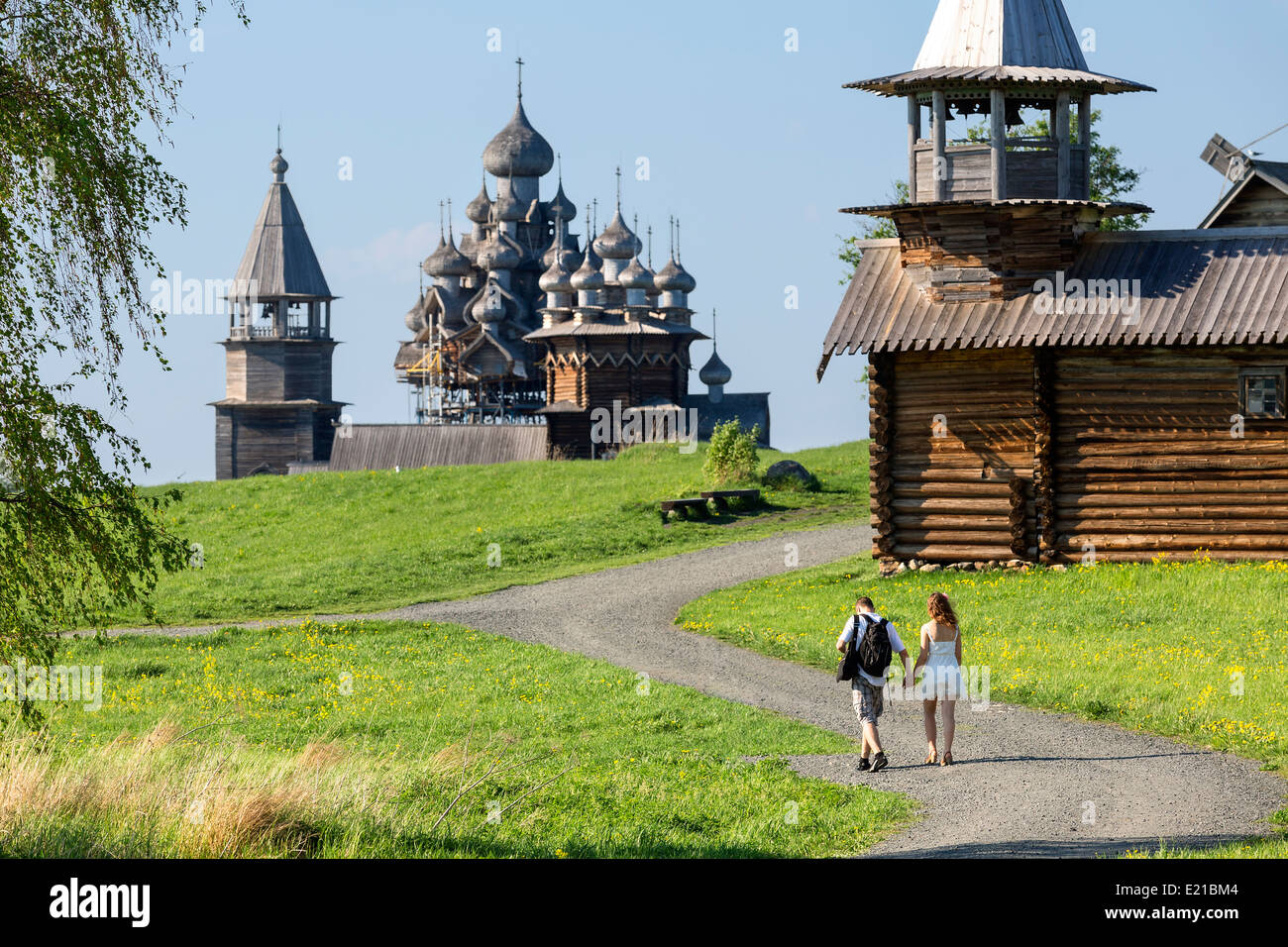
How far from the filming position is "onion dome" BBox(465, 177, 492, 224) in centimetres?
8606

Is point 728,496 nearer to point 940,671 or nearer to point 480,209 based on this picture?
point 940,671

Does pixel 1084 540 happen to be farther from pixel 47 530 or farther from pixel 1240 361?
pixel 47 530

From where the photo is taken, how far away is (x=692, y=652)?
23.2 meters

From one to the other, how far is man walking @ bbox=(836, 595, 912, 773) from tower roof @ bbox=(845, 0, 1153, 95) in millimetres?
15079

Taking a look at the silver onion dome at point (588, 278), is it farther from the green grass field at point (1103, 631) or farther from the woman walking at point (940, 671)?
the woman walking at point (940, 671)

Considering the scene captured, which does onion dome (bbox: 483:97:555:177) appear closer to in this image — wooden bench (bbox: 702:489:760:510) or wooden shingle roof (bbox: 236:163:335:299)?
wooden shingle roof (bbox: 236:163:335:299)

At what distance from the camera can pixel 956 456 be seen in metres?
27.9

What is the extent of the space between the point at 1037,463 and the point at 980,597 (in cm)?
332

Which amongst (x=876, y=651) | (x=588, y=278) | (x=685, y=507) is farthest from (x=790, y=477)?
(x=588, y=278)

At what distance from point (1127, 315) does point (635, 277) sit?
42.0 meters

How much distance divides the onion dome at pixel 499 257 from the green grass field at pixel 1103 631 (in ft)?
176

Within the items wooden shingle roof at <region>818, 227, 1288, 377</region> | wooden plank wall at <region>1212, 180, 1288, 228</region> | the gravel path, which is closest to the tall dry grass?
the gravel path

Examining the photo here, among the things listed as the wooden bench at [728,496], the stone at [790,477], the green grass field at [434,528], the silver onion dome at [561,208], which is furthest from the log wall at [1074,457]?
the silver onion dome at [561,208]
